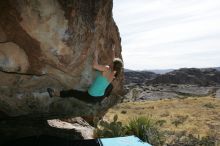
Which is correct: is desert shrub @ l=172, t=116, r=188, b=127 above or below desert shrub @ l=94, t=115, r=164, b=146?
below

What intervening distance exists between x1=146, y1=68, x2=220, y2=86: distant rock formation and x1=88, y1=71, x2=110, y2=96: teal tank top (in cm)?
9410

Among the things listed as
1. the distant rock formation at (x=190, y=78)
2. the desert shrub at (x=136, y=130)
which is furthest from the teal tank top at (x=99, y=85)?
the distant rock formation at (x=190, y=78)

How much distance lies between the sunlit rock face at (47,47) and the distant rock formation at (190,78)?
3700 inches

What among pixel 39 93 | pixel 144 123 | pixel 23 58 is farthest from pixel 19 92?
pixel 144 123

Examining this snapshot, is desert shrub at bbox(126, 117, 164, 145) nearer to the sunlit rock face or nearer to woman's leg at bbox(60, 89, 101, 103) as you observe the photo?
the sunlit rock face

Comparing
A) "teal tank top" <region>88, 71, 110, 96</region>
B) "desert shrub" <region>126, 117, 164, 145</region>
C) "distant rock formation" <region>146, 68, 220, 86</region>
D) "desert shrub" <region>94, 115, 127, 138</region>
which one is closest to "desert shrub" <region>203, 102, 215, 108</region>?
"desert shrub" <region>126, 117, 164, 145</region>

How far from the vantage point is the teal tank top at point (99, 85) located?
30.2 ft

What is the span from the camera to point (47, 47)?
8.36m

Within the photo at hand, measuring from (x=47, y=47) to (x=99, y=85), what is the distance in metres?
1.61

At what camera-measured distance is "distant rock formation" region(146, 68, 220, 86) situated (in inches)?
4115

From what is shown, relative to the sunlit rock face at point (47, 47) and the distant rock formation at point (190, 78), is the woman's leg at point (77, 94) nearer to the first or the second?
the sunlit rock face at point (47, 47)

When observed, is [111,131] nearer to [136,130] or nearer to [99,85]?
[136,130]

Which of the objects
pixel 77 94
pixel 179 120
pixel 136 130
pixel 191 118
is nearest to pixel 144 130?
pixel 136 130

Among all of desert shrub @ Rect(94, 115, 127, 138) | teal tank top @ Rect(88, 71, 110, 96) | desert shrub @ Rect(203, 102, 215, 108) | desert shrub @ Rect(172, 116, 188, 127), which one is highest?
teal tank top @ Rect(88, 71, 110, 96)
